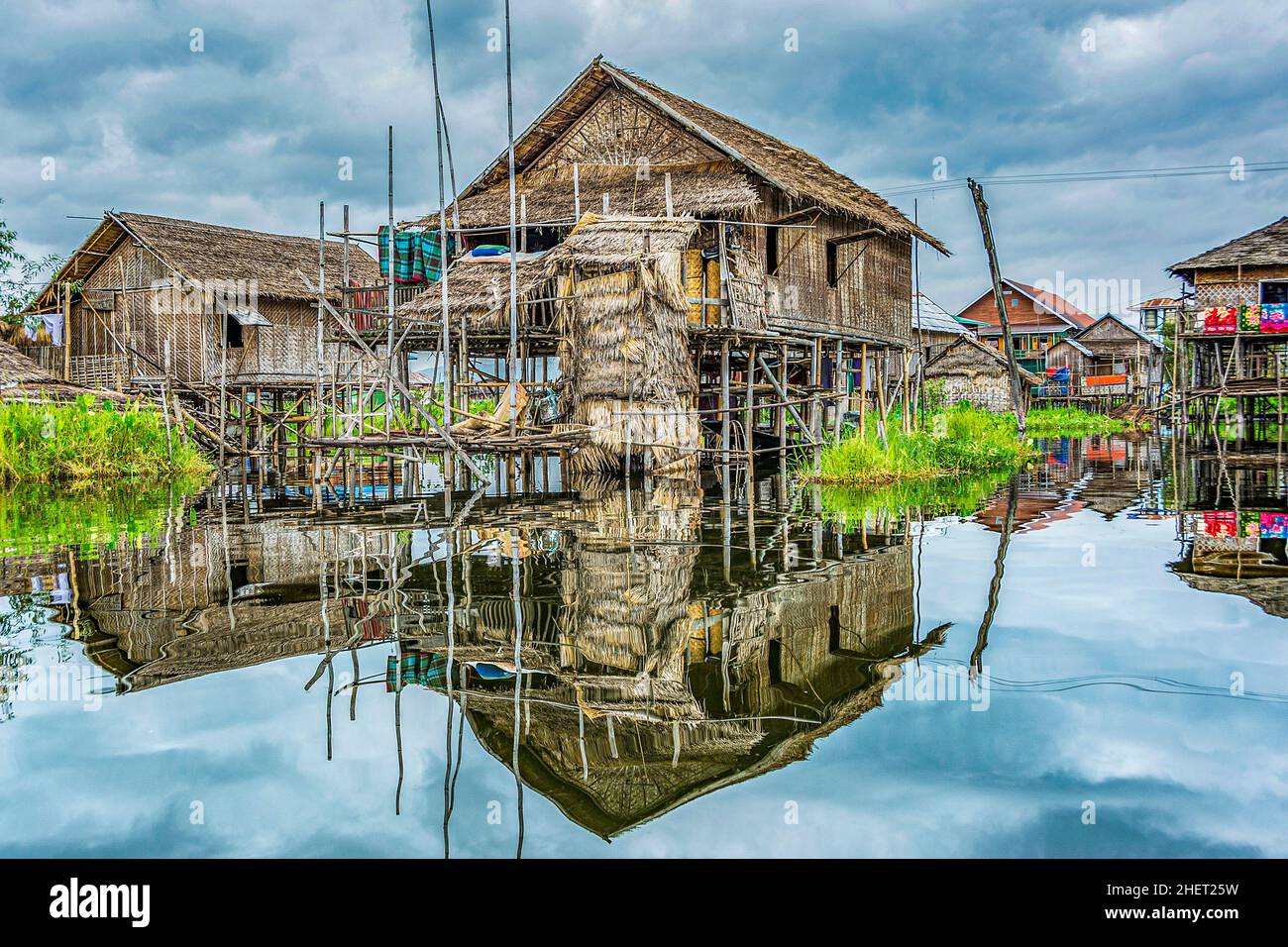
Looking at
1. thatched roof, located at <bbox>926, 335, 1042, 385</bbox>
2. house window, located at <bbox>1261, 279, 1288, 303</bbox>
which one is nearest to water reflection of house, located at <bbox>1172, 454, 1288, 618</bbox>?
house window, located at <bbox>1261, 279, 1288, 303</bbox>

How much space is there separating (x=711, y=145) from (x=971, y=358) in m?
25.4

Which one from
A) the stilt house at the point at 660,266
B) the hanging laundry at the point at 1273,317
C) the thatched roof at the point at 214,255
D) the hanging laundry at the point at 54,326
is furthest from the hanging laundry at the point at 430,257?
the hanging laundry at the point at 1273,317

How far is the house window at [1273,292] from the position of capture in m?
25.8

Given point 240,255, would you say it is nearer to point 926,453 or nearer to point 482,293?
point 482,293

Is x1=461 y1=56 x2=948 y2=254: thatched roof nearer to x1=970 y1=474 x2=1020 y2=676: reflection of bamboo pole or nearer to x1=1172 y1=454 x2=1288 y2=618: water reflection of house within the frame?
x1=1172 y1=454 x2=1288 y2=618: water reflection of house

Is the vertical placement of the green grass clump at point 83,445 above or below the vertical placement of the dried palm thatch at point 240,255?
below

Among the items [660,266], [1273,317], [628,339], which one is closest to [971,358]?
[1273,317]

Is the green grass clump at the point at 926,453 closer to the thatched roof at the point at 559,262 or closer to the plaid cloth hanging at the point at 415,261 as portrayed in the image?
the thatched roof at the point at 559,262

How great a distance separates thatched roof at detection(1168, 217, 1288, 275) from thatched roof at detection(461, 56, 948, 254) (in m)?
9.96

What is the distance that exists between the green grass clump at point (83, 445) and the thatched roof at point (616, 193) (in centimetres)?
585

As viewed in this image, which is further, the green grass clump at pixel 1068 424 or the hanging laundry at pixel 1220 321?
the green grass clump at pixel 1068 424

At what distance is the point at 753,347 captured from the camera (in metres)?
17.3
